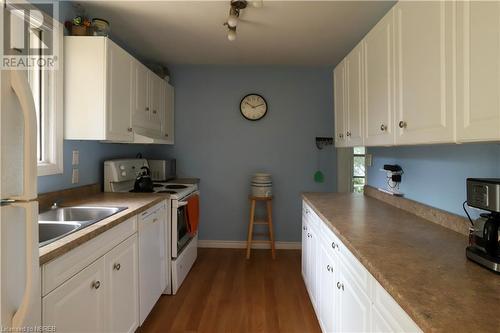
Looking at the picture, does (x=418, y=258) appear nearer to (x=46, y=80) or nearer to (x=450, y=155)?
(x=450, y=155)

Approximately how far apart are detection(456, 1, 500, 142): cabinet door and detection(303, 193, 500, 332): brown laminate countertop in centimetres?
45

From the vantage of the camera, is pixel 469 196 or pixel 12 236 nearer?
pixel 12 236

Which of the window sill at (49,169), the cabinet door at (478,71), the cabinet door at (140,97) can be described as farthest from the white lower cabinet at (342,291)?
the window sill at (49,169)

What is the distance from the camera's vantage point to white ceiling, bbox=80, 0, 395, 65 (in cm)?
226

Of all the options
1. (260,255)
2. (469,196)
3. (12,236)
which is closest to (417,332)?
(469,196)

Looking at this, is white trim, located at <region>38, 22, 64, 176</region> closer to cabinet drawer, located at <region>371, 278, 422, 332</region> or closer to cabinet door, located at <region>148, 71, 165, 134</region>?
cabinet door, located at <region>148, 71, 165, 134</region>

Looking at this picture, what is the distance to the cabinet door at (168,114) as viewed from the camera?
136 inches

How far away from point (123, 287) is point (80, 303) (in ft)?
1.40

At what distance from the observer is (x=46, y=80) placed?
76.9 inches

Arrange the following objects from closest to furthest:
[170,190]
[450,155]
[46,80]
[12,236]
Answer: [12,236]
[450,155]
[46,80]
[170,190]

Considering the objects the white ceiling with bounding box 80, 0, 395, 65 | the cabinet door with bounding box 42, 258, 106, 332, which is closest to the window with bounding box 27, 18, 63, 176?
the white ceiling with bounding box 80, 0, 395, 65

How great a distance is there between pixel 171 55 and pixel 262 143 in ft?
4.96

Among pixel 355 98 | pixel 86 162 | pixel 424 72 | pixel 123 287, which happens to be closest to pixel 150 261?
pixel 123 287

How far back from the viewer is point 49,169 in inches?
76.2
